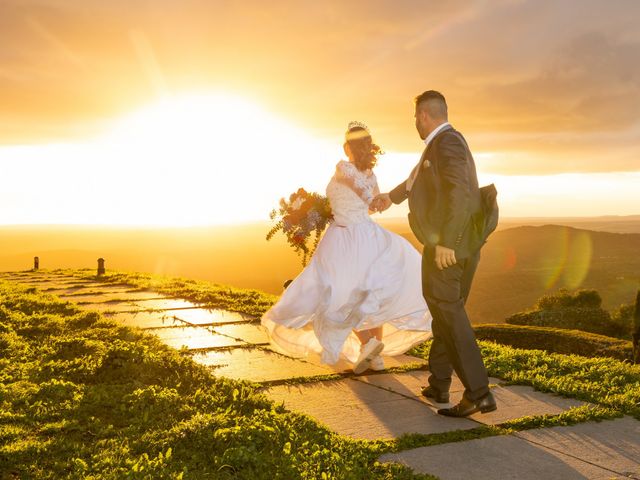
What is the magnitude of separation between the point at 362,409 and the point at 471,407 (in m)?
0.89

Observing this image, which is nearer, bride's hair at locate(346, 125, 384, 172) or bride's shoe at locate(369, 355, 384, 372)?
bride's shoe at locate(369, 355, 384, 372)

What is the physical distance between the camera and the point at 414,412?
543 cm

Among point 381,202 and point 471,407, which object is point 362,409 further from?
point 381,202

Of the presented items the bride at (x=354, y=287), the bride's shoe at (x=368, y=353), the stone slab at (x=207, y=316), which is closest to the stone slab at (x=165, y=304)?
the stone slab at (x=207, y=316)

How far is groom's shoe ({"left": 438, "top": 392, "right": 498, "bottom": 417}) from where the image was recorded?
5.16 metres

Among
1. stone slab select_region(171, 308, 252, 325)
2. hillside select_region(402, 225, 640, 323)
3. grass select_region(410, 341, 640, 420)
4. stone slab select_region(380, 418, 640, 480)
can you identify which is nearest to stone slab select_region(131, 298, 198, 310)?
stone slab select_region(171, 308, 252, 325)

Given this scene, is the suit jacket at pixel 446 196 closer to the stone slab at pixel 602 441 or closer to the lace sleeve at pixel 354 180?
the stone slab at pixel 602 441

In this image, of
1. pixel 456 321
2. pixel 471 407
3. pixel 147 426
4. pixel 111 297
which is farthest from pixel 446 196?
pixel 111 297

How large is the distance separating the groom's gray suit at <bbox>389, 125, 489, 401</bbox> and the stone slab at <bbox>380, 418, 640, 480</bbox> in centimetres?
68

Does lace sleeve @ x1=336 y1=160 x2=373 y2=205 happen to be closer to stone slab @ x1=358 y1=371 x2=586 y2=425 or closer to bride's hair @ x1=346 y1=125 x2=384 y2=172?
bride's hair @ x1=346 y1=125 x2=384 y2=172

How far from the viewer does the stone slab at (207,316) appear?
10297 millimetres

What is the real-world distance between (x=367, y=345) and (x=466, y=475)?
2.62m

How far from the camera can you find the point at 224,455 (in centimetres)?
418

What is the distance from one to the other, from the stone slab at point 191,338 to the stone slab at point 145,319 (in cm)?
44
